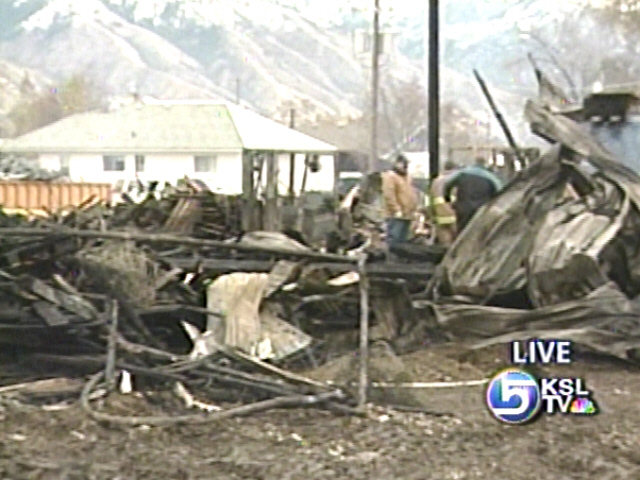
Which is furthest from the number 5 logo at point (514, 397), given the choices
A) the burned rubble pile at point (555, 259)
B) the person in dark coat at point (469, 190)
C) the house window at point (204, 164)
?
the house window at point (204, 164)

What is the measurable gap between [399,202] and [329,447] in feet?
24.8

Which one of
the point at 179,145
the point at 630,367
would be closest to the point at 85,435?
the point at 630,367

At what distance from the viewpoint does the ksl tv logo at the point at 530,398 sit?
500 centimetres

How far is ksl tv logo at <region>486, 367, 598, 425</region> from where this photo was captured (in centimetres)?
500

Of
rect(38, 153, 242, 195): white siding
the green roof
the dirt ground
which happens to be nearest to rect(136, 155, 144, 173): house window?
rect(38, 153, 242, 195): white siding

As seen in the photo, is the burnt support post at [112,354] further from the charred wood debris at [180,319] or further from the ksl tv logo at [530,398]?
the ksl tv logo at [530,398]

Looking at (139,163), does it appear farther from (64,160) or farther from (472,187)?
(472,187)

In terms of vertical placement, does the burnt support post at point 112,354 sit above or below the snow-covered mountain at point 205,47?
below

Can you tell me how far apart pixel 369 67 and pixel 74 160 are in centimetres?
1637

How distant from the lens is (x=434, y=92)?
60.4 feet

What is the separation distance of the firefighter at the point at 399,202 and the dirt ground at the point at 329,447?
6.30 m

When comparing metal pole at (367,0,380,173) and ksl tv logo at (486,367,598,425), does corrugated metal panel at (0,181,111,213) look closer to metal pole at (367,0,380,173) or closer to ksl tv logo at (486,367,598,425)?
metal pole at (367,0,380,173)

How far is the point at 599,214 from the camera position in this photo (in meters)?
7.66

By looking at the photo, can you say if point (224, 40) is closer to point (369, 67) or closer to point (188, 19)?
point (188, 19)
